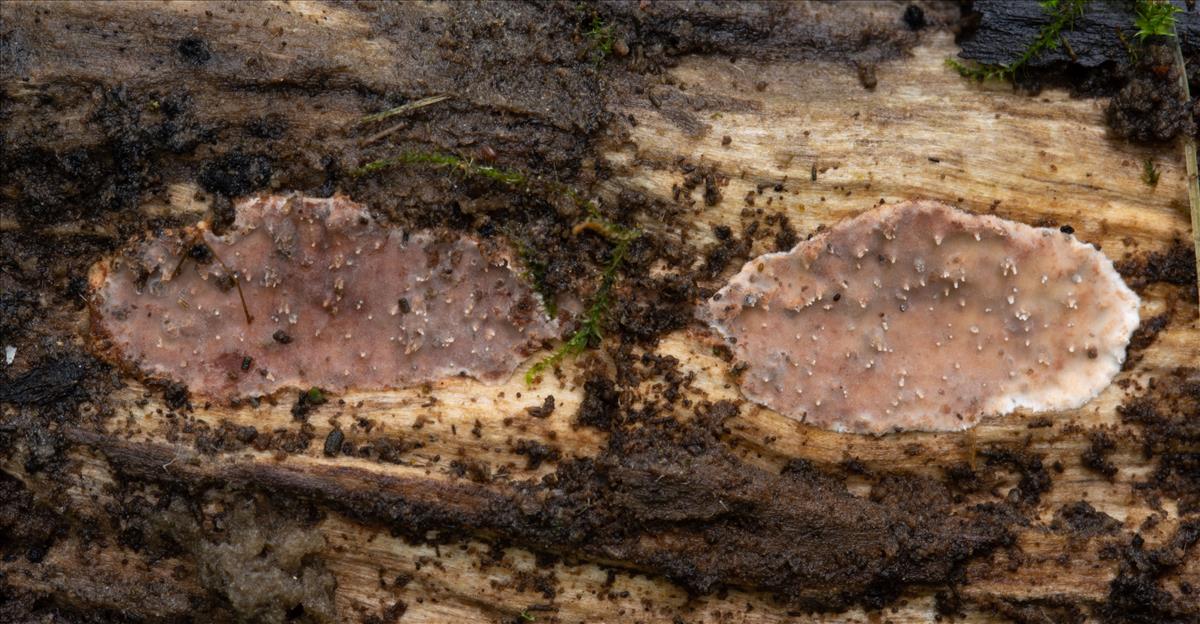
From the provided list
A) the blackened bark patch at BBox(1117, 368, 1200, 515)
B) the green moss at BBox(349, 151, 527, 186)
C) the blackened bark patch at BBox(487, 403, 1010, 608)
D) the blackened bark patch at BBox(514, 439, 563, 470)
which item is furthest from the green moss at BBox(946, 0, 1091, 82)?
the blackened bark patch at BBox(514, 439, 563, 470)

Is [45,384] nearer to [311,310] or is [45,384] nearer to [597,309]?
[311,310]

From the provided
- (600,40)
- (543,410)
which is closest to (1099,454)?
(543,410)

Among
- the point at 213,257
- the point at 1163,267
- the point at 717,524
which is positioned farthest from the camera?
the point at 1163,267

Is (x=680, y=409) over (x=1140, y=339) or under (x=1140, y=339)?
under

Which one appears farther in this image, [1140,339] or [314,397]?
[1140,339]

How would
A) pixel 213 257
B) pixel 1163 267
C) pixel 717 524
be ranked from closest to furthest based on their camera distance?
pixel 717 524 < pixel 213 257 < pixel 1163 267

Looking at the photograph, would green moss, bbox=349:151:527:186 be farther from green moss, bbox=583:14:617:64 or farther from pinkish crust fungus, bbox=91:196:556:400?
green moss, bbox=583:14:617:64

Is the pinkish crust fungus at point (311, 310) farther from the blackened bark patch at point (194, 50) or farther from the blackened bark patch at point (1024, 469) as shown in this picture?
the blackened bark patch at point (1024, 469)
